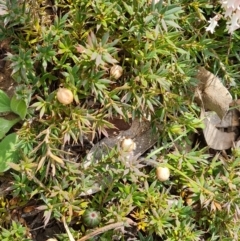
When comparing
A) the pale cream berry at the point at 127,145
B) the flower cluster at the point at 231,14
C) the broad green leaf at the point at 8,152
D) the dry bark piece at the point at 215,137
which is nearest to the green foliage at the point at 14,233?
the broad green leaf at the point at 8,152

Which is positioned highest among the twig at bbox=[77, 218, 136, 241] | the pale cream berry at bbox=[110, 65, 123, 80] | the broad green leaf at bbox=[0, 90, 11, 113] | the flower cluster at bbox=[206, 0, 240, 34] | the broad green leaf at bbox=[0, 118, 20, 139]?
the flower cluster at bbox=[206, 0, 240, 34]

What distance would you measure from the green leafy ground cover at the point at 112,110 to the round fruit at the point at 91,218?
31mm

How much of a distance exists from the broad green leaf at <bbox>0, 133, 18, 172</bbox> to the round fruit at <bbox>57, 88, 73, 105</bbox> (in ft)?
0.92

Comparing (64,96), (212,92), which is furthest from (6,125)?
(212,92)

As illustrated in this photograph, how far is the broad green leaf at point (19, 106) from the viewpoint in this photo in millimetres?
2256

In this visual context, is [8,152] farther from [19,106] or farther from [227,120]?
[227,120]

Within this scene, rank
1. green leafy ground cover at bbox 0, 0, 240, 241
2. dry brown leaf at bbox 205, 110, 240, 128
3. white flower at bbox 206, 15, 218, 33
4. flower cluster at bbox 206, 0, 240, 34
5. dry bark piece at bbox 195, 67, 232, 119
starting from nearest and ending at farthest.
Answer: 1. flower cluster at bbox 206, 0, 240, 34
2. green leafy ground cover at bbox 0, 0, 240, 241
3. white flower at bbox 206, 15, 218, 33
4. dry bark piece at bbox 195, 67, 232, 119
5. dry brown leaf at bbox 205, 110, 240, 128

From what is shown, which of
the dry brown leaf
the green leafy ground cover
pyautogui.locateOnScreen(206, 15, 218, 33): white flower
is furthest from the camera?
the dry brown leaf

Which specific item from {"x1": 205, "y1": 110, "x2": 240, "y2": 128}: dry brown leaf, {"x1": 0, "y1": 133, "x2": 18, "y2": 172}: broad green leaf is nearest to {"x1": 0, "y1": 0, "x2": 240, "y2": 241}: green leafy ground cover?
{"x1": 0, "y1": 133, "x2": 18, "y2": 172}: broad green leaf

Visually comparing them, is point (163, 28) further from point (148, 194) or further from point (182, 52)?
point (148, 194)

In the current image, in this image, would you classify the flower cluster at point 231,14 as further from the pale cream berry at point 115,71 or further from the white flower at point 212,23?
the pale cream berry at point 115,71

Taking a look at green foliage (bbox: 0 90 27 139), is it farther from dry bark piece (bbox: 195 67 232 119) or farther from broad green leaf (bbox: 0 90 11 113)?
dry bark piece (bbox: 195 67 232 119)

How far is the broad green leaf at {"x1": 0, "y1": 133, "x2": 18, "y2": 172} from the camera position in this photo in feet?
7.46

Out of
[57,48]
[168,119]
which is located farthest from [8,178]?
[168,119]
